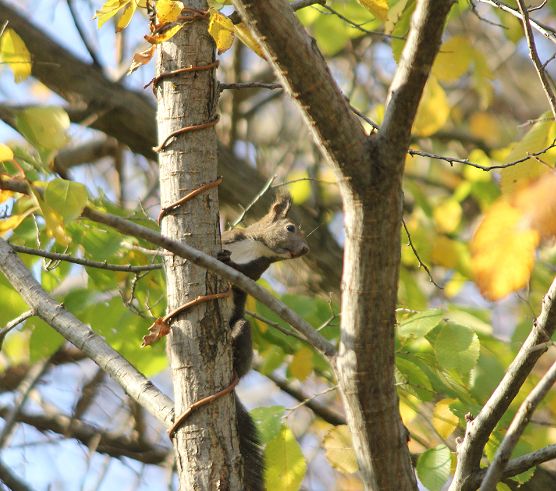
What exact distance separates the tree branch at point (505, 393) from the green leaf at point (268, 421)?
2.05 feet

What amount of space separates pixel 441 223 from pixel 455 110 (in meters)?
2.38

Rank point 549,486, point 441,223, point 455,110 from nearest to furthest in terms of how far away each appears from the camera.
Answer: point 549,486 → point 441,223 → point 455,110

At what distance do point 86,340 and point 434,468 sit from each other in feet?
2.82

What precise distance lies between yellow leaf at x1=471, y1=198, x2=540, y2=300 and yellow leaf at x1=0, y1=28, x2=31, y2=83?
1201mm

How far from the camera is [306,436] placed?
13.7ft

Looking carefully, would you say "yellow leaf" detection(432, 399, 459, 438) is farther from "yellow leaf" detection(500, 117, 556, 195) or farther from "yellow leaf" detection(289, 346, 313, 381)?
"yellow leaf" detection(500, 117, 556, 195)

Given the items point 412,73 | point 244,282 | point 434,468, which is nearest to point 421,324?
point 434,468

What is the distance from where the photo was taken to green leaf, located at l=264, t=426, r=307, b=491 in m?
2.09

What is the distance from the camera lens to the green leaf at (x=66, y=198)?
3.72 feet

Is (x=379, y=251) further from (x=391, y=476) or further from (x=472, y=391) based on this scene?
(x=472, y=391)

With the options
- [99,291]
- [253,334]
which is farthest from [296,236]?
[99,291]

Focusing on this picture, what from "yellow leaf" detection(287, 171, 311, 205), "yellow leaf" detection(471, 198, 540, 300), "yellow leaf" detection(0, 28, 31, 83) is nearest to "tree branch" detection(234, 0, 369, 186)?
"yellow leaf" detection(471, 198, 540, 300)

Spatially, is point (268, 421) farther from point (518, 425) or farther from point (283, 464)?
point (518, 425)

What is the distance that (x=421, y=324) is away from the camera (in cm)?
202
